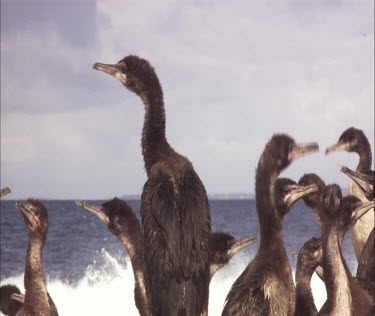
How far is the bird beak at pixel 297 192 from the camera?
7.25 meters

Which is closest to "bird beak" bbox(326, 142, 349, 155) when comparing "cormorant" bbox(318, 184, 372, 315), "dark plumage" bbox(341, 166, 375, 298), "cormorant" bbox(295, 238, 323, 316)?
"dark plumage" bbox(341, 166, 375, 298)

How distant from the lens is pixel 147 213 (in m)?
6.64

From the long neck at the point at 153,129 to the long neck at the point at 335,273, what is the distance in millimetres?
1468

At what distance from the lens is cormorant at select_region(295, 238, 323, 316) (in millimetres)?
7336

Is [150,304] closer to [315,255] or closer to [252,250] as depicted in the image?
[315,255]

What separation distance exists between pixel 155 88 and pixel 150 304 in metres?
1.78

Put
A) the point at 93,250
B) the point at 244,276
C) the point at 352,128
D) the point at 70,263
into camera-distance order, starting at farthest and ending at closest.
Result: the point at 93,250, the point at 70,263, the point at 352,128, the point at 244,276

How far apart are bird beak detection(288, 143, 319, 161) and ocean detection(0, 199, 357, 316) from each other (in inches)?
287

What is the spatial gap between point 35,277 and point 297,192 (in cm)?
257

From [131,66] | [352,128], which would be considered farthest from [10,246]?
[131,66]

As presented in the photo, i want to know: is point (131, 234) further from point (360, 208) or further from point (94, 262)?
point (94, 262)

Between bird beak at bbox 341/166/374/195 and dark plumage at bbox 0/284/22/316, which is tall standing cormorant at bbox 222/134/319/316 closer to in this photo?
bird beak at bbox 341/166/374/195

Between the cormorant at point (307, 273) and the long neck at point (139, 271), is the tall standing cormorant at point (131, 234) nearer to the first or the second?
the long neck at point (139, 271)

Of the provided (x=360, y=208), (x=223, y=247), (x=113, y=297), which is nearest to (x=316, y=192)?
(x=360, y=208)
